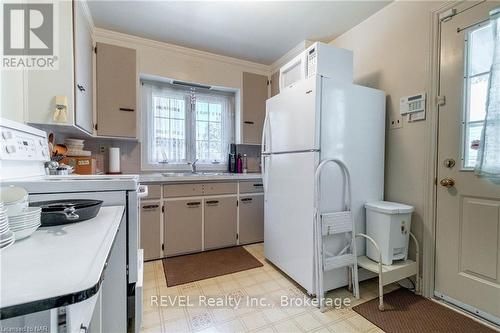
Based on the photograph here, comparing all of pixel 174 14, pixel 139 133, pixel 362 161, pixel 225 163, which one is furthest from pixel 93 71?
pixel 362 161

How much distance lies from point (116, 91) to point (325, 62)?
6.93 ft

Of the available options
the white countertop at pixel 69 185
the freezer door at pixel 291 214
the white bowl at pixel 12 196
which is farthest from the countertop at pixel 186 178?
the white bowl at pixel 12 196

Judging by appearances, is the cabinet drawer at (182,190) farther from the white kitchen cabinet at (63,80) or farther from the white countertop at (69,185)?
the white countertop at (69,185)

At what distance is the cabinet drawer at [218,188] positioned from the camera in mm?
2664

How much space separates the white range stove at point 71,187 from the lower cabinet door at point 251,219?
5.44ft

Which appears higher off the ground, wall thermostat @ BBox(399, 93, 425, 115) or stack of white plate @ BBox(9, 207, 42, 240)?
wall thermostat @ BBox(399, 93, 425, 115)

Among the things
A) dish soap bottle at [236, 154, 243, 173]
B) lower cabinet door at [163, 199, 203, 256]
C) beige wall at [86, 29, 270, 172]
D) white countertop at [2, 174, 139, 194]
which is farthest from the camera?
dish soap bottle at [236, 154, 243, 173]

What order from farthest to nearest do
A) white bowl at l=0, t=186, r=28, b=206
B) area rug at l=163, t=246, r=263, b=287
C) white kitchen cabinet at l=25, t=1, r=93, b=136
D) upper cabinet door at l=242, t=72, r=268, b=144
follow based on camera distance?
upper cabinet door at l=242, t=72, r=268, b=144 → area rug at l=163, t=246, r=263, b=287 → white kitchen cabinet at l=25, t=1, r=93, b=136 → white bowl at l=0, t=186, r=28, b=206

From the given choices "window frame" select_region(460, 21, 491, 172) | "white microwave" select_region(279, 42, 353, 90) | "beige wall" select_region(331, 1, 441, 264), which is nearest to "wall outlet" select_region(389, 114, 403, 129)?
"beige wall" select_region(331, 1, 441, 264)

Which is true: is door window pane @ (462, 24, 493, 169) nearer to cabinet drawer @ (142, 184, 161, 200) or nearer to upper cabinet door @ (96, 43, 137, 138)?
cabinet drawer @ (142, 184, 161, 200)

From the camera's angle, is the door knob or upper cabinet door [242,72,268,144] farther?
upper cabinet door [242,72,268,144]

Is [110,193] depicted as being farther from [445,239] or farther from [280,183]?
[445,239]

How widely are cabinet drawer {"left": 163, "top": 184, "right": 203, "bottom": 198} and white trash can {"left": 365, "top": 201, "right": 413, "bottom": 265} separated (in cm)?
171

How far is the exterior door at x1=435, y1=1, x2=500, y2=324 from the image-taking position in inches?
59.4
